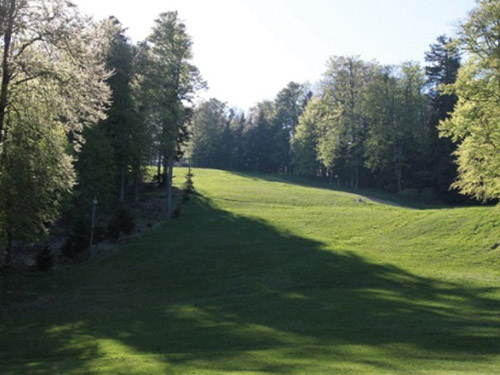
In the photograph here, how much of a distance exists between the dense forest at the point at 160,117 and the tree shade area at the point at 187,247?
105 mm

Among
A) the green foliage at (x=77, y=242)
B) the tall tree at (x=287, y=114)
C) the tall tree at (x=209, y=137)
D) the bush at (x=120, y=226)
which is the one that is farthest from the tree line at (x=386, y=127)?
the green foliage at (x=77, y=242)

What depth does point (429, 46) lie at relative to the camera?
6512 cm

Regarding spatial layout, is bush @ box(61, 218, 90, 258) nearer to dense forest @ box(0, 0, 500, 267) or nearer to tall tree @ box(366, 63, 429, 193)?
dense forest @ box(0, 0, 500, 267)

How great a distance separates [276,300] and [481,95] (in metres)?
15.4

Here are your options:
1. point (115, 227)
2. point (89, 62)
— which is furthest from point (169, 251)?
point (89, 62)

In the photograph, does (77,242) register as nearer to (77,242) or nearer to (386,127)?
(77,242)

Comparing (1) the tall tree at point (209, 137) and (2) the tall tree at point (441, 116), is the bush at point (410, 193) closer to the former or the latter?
(2) the tall tree at point (441, 116)

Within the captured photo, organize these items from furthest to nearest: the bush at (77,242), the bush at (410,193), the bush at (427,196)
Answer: the bush at (410,193)
the bush at (427,196)
the bush at (77,242)

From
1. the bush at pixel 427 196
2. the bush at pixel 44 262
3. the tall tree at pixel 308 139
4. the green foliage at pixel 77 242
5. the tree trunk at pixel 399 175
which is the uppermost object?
the tall tree at pixel 308 139

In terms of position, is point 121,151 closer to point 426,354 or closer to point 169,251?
point 169,251

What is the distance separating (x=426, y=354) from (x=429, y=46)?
2437 inches

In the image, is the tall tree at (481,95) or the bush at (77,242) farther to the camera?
the bush at (77,242)

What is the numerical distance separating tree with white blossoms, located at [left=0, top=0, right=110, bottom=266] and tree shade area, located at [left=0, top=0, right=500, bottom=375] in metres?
0.07

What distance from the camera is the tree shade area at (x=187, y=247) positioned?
1287 centimetres
